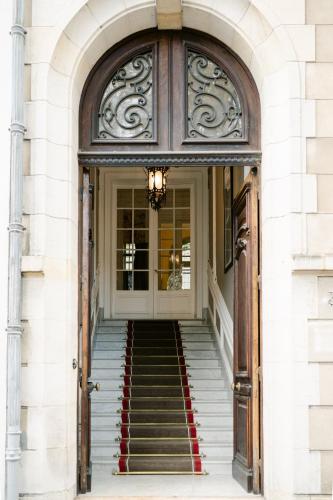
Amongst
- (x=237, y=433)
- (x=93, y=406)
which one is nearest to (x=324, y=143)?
(x=237, y=433)

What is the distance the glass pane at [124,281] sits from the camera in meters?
13.5

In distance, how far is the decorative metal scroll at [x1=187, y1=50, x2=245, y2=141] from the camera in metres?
6.69

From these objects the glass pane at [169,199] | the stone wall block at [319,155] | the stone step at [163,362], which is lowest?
the stone step at [163,362]

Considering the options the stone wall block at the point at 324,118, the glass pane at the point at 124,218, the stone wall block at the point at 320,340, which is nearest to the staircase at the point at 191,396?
the glass pane at the point at 124,218

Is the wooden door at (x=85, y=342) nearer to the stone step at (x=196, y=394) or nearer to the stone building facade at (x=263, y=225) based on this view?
the stone building facade at (x=263, y=225)

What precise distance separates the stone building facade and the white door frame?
273 inches

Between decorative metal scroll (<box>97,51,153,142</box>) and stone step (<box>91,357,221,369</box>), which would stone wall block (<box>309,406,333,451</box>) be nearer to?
decorative metal scroll (<box>97,51,153,142</box>)

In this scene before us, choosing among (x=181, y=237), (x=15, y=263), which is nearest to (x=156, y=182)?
(x=181, y=237)

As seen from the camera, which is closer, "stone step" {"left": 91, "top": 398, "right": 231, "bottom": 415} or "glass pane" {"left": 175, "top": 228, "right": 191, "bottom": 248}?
"stone step" {"left": 91, "top": 398, "right": 231, "bottom": 415}

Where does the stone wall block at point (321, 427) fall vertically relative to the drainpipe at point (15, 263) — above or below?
below

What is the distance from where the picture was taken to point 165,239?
13680mm

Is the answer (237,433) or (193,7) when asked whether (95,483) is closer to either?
(237,433)

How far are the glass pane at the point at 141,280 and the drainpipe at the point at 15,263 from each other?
7.57m

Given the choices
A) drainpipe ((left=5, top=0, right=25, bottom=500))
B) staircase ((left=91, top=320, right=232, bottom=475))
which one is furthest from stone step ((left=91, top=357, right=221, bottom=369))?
drainpipe ((left=5, top=0, right=25, bottom=500))
